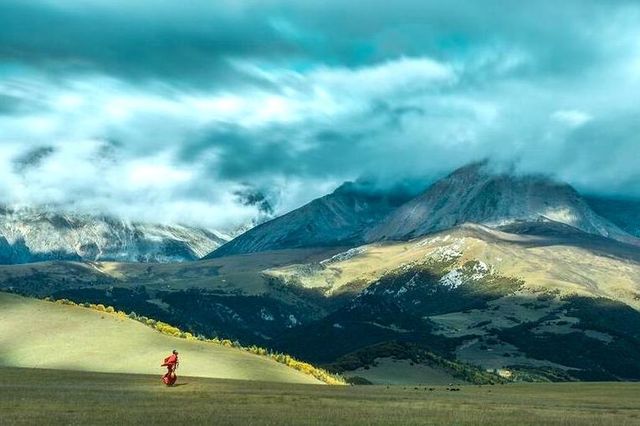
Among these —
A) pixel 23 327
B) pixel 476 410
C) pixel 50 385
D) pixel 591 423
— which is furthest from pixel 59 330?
pixel 591 423

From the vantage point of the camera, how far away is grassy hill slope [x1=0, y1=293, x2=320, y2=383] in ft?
426

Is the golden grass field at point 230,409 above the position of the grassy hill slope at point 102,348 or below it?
below

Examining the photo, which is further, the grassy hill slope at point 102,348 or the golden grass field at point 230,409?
the grassy hill slope at point 102,348

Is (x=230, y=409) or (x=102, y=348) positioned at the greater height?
(x=102, y=348)

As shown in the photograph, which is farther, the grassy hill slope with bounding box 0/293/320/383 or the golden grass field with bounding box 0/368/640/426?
the grassy hill slope with bounding box 0/293/320/383

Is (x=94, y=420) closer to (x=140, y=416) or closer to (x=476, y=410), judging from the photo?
(x=140, y=416)

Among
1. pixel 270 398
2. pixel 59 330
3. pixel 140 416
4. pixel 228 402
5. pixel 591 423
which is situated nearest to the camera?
pixel 140 416

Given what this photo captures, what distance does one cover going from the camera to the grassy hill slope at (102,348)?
426 feet

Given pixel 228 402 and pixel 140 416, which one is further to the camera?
pixel 228 402

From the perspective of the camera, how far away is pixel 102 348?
141m

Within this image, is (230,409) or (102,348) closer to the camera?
(230,409)

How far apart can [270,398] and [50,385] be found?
2502 centimetres

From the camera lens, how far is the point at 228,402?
7162 centimetres

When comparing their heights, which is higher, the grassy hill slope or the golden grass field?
the grassy hill slope
